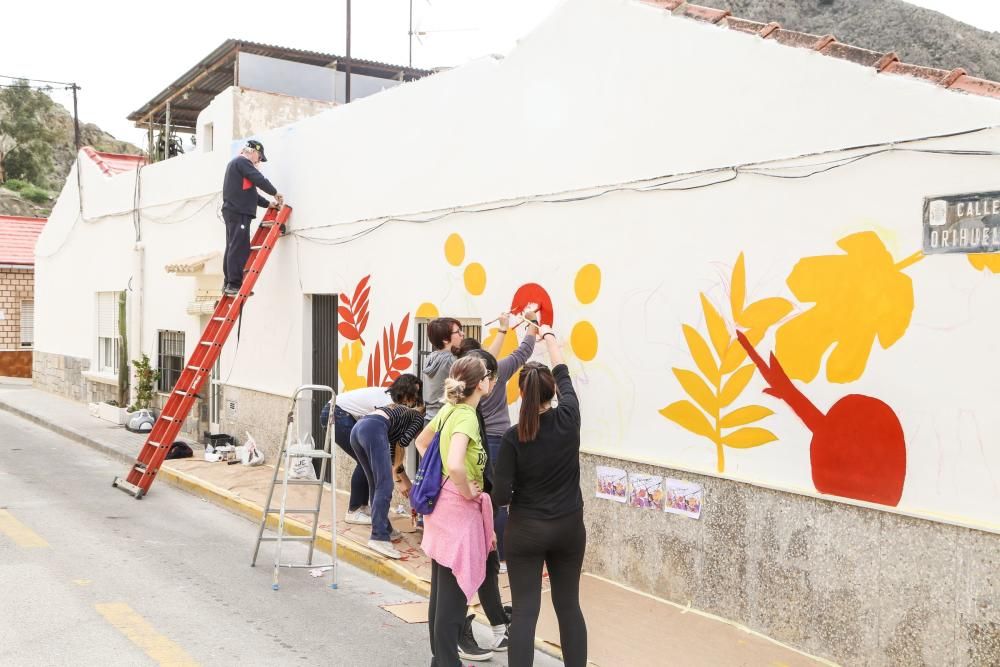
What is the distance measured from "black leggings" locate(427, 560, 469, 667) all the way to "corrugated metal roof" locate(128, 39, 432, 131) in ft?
44.1

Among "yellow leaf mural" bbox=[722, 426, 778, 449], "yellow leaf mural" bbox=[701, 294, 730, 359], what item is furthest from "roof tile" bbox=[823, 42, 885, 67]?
"yellow leaf mural" bbox=[722, 426, 778, 449]

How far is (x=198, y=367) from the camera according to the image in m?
10.8

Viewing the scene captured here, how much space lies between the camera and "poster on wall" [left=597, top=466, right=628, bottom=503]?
22.1 feet

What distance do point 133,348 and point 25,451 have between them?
126 inches

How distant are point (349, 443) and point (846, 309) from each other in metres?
4.52

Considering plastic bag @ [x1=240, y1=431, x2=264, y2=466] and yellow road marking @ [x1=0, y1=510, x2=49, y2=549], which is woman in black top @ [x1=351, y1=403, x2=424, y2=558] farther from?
plastic bag @ [x1=240, y1=431, x2=264, y2=466]

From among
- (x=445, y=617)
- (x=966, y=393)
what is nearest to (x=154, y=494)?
(x=445, y=617)

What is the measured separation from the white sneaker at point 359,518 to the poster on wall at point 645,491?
297cm

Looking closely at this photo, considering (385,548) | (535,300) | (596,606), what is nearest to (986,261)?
(596,606)

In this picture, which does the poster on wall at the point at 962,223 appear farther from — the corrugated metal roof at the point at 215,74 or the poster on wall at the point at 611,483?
the corrugated metal roof at the point at 215,74

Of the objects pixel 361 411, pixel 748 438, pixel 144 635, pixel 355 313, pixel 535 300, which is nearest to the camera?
pixel 144 635

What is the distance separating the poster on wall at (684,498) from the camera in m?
6.13

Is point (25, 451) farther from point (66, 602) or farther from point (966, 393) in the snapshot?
point (966, 393)

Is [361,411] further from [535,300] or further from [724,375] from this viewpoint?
[724,375]
